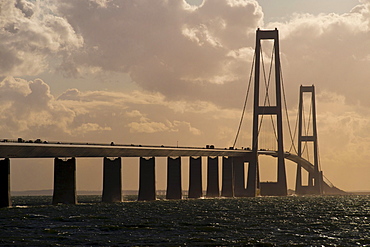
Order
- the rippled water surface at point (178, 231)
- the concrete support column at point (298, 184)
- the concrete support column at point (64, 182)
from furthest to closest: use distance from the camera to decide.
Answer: the concrete support column at point (298, 184)
the concrete support column at point (64, 182)
the rippled water surface at point (178, 231)

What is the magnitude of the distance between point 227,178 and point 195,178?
1305cm

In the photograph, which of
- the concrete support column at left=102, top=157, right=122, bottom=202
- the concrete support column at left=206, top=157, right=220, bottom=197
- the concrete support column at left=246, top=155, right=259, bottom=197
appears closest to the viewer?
the concrete support column at left=102, top=157, right=122, bottom=202

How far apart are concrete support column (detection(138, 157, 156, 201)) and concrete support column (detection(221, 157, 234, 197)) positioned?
28.9 metres

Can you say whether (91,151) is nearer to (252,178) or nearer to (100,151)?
(100,151)

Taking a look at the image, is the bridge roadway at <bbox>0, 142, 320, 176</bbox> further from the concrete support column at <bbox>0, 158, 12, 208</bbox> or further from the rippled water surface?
the rippled water surface

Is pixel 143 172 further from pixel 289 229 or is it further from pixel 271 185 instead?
pixel 289 229

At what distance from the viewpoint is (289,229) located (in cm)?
4328

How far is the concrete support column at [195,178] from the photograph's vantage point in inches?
4466

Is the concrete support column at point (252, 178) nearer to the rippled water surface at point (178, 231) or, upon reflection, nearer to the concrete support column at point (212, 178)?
the concrete support column at point (212, 178)

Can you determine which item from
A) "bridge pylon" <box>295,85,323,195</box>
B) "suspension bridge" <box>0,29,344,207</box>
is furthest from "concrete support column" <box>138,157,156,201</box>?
"bridge pylon" <box>295,85,323,195</box>

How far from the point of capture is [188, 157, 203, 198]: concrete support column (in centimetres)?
11344

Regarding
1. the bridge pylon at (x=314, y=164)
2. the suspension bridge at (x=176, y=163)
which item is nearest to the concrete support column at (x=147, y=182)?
the suspension bridge at (x=176, y=163)

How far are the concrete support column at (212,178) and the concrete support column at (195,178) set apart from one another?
261 inches

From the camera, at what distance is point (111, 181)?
89688 millimetres
